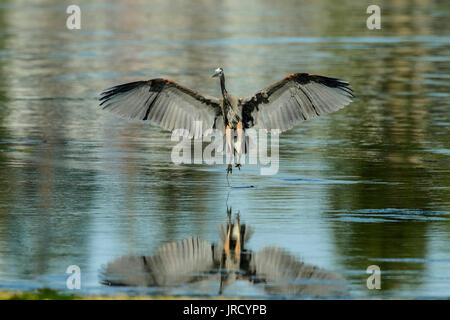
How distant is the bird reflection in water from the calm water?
0.17 meters

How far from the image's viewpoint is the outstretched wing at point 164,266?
32.0 ft

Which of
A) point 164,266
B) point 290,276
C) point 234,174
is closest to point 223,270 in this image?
point 164,266

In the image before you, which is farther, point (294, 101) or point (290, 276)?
point (294, 101)

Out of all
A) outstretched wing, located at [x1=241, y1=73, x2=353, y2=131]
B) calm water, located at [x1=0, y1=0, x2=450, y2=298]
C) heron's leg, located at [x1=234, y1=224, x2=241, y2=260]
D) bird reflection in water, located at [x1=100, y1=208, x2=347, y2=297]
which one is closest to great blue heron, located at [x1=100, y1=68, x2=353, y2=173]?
outstretched wing, located at [x1=241, y1=73, x2=353, y2=131]

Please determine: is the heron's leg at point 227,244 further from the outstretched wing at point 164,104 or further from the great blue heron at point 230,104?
the outstretched wing at point 164,104

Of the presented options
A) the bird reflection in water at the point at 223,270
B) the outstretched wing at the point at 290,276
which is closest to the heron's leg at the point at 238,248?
the bird reflection in water at the point at 223,270

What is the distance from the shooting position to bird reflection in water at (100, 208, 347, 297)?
9609 mm

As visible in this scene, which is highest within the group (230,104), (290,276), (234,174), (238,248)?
(230,104)

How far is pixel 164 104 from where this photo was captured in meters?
14.8

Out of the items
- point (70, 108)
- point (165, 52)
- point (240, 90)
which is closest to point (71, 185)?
point (70, 108)

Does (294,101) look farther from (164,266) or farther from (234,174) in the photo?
(164,266)

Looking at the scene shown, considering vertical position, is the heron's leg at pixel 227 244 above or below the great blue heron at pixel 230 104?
below

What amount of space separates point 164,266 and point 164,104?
4.91m

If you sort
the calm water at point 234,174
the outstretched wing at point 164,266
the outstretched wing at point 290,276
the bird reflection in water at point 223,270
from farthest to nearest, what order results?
1. the calm water at point 234,174
2. the outstretched wing at point 164,266
3. the bird reflection in water at point 223,270
4. the outstretched wing at point 290,276
